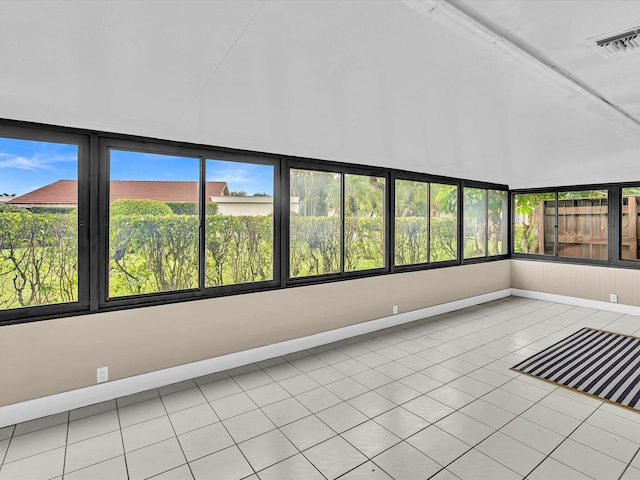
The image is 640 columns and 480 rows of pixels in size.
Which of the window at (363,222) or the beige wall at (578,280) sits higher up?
the window at (363,222)

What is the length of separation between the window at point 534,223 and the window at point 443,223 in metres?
2.01

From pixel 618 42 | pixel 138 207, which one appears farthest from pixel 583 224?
pixel 138 207

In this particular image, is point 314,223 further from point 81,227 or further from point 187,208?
point 81,227

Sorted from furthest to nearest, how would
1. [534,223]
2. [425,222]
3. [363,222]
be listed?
[534,223]
[425,222]
[363,222]

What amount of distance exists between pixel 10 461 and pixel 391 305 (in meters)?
4.11

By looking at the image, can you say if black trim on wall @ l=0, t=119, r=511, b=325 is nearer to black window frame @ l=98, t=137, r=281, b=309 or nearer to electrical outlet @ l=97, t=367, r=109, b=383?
black window frame @ l=98, t=137, r=281, b=309

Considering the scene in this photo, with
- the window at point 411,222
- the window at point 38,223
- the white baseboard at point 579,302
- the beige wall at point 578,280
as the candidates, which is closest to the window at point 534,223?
the beige wall at point 578,280

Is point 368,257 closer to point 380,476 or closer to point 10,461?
point 380,476

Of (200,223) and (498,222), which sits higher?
(498,222)

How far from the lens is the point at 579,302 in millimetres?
6223

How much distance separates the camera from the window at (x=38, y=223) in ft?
8.95

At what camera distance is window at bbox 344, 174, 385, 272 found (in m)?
4.71

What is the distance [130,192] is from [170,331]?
52.0 inches

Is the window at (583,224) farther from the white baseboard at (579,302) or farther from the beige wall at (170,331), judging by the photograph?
the beige wall at (170,331)
